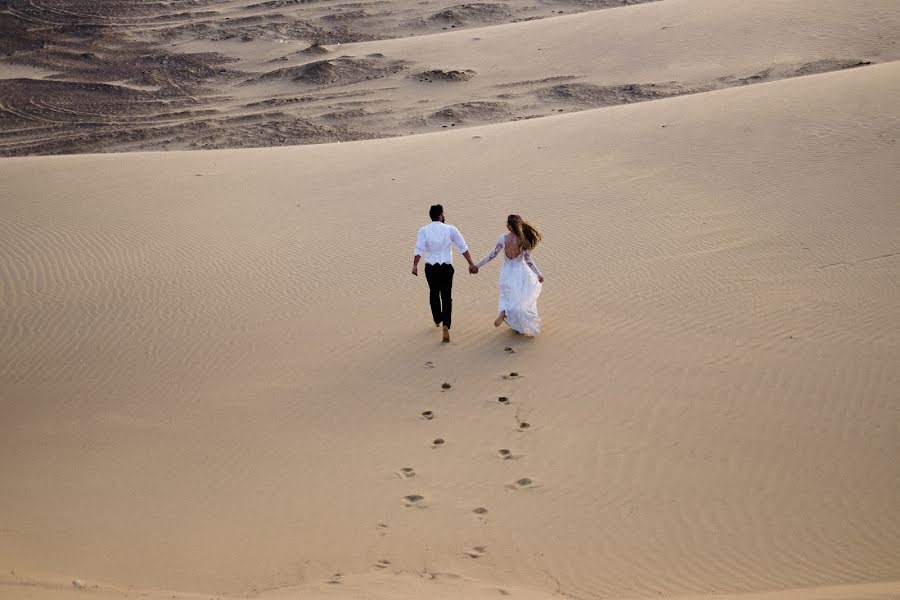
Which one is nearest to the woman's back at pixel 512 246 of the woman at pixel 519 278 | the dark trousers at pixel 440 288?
the woman at pixel 519 278

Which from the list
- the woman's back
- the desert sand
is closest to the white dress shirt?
the woman's back

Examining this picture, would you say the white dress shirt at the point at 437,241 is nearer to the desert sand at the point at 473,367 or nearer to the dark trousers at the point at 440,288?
the dark trousers at the point at 440,288

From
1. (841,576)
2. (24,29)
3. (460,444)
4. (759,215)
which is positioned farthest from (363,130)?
(24,29)

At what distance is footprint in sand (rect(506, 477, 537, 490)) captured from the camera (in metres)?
6.32

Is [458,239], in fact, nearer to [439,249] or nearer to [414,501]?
[439,249]

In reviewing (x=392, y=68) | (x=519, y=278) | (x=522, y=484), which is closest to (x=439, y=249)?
(x=519, y=278)

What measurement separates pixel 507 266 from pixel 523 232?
0.44 metres

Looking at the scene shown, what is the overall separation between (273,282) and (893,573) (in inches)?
306

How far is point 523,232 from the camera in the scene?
8.38m

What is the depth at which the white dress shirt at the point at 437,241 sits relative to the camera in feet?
28.3

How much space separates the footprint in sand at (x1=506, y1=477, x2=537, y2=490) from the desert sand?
40mm

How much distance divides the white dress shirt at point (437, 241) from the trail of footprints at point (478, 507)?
4.45 feet

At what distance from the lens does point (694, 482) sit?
6.24 metres

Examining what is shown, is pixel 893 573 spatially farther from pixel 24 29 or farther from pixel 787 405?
pixel 24 29
